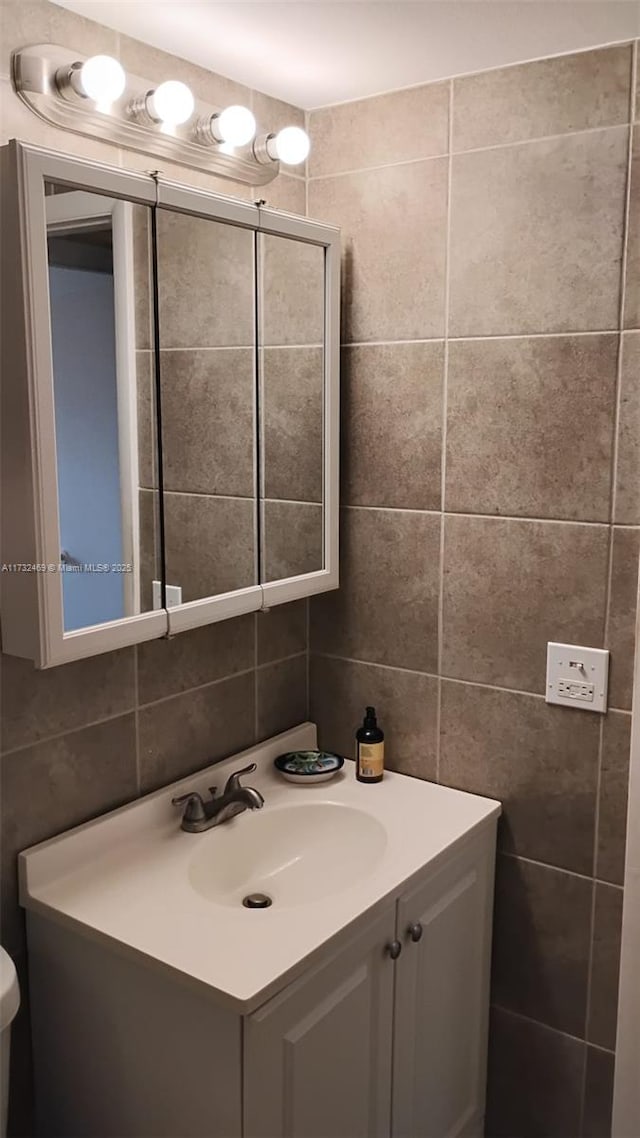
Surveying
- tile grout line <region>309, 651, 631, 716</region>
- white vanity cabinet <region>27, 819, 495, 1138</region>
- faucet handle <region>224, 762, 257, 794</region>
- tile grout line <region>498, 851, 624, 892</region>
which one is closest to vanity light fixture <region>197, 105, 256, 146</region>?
tile grout line <region>309, 651, 631, 716</region>

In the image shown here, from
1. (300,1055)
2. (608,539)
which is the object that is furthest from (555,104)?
(300,1055)

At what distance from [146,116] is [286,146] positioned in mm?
290

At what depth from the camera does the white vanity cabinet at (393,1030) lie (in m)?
1.38

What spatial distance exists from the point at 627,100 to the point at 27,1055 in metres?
1.93

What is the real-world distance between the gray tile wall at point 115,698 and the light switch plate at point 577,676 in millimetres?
597

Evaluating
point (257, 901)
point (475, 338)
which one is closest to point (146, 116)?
point (475, 338)

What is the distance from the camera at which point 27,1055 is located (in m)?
1.64

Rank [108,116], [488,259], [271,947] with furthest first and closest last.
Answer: [488,259]
[108,116]
[271,947]

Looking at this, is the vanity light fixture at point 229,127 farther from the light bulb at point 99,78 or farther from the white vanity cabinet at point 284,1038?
the white vanity cabinet at point 284,1038

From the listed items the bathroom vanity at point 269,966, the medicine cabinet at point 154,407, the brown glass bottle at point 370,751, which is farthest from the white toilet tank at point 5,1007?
the brown glass bottle at point 370,751

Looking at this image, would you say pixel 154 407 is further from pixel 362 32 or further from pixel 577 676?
pixel 577 676

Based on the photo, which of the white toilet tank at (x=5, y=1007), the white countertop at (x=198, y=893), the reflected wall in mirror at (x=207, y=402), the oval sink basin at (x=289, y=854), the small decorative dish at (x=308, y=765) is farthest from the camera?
the small decorative dish at (x=308, y=765)

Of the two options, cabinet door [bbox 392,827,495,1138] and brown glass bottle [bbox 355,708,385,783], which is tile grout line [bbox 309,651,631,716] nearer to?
brown glass bottle [bbox 355,708,385,783]

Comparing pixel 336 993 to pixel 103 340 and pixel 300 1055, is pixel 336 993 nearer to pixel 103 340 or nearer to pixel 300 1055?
pixel 300 1055
